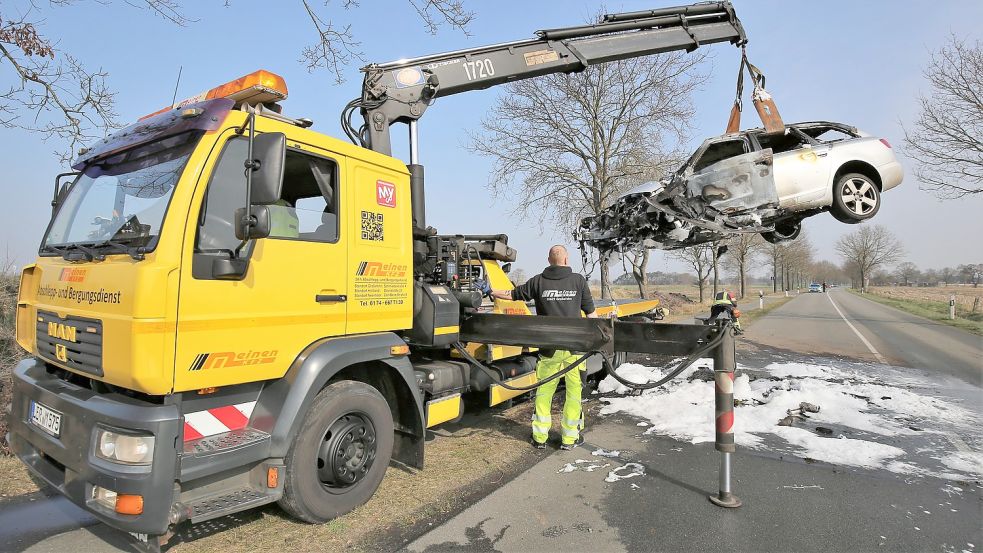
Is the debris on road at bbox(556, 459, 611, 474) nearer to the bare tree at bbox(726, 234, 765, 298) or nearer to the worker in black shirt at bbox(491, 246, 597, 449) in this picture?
the worker in black shirt at bbox(491, 246, 597, 449)

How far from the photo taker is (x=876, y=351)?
12.1 m

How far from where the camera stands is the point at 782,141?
6652mm

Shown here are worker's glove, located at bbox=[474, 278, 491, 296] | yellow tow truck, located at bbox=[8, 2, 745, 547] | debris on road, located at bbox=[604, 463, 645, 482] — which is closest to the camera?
yellow tow truck, located at bbox=[8, 2, 745, 547]

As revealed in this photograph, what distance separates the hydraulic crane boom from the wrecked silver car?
1542 millimetres

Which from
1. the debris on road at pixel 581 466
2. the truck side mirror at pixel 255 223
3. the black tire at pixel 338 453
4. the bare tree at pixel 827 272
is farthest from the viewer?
the bare tree at pixel 827 272

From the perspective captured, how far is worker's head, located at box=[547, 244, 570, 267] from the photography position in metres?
5.53

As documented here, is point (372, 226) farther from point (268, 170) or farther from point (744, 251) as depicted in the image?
point (744, 251)

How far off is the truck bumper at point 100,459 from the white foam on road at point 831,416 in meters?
4.67

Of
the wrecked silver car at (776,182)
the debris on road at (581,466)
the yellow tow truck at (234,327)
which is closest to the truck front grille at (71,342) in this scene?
the yellow tow truck at (234,327)

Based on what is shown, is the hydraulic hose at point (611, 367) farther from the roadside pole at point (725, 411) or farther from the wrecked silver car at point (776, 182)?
the wrecked silver car at point (776, 182)

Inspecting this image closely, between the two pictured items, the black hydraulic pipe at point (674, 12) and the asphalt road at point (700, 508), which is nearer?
the asphalt road at point (700, 508)

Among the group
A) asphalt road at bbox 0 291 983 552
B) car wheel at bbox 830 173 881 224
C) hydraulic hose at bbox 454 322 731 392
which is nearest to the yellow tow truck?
hydraulic hose at bbox 454 322 731 392

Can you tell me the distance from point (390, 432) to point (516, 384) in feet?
7.54

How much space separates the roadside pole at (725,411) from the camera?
154 inches
